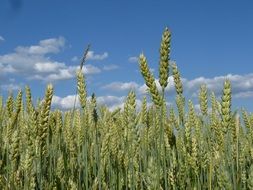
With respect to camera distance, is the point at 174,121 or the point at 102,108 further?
the point at 102,108

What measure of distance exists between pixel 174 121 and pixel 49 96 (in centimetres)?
182

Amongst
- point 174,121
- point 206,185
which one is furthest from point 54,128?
point 206,185

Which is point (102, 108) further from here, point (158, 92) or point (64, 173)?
point (158, 92)

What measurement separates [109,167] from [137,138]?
36.1 inches

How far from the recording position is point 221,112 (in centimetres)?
233

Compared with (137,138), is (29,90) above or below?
above

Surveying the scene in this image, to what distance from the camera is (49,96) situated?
247cm

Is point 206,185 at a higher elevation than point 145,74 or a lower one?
lower

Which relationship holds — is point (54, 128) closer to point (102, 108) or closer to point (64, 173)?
point (64, 173)

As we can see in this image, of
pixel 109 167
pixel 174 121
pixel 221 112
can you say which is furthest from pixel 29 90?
pixel 221 112

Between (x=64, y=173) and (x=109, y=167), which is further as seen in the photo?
(x=64, y=173)

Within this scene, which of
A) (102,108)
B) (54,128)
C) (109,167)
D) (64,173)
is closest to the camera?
(109,167)

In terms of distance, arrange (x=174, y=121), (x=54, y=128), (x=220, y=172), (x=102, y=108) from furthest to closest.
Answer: (x=102, y=108) < (x=54, y=128) < (x=174, y=121) < (x=220, y=172)

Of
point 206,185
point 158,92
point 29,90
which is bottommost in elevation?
point 206,185
